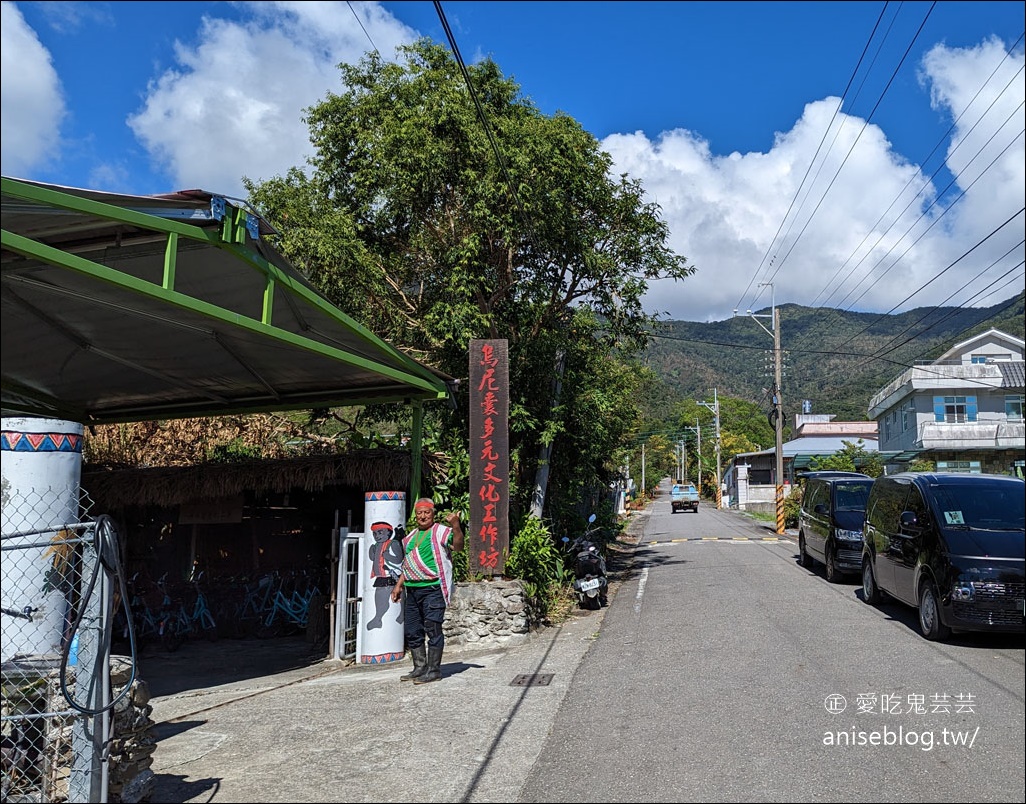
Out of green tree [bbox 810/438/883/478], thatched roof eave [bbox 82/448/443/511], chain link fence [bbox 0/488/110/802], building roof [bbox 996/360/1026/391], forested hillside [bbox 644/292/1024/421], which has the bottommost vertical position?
chain link fence [bbox 0/488/110/802]

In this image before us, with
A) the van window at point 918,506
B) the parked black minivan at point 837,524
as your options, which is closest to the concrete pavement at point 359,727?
the van window at point 918,506

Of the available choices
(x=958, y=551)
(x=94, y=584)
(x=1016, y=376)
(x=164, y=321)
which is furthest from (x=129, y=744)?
(x=1016, y=376)

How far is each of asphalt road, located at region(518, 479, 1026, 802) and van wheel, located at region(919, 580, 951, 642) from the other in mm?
148

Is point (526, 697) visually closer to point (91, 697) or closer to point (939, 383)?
point (91, 697)

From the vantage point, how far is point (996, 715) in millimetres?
5602

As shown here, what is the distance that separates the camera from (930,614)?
27.9 feet

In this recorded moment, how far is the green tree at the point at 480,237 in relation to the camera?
13555mm

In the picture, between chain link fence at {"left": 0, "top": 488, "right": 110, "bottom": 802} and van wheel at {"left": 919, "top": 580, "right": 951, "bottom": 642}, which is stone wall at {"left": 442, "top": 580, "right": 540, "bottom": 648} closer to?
van wheel at {"left": 919, "top": 580, "right": 951, "bottom": 642}

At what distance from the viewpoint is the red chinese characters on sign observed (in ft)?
34.2

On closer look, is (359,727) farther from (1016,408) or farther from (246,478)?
(246,478)

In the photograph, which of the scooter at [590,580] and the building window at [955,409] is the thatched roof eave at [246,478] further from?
the building window at [955,409]

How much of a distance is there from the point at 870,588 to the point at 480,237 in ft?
26.7

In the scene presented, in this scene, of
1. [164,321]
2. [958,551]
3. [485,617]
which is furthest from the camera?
[485,617]

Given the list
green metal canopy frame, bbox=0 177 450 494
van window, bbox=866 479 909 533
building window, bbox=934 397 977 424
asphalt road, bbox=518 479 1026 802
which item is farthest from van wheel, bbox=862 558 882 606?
building window, bbox=934 397 977 424
